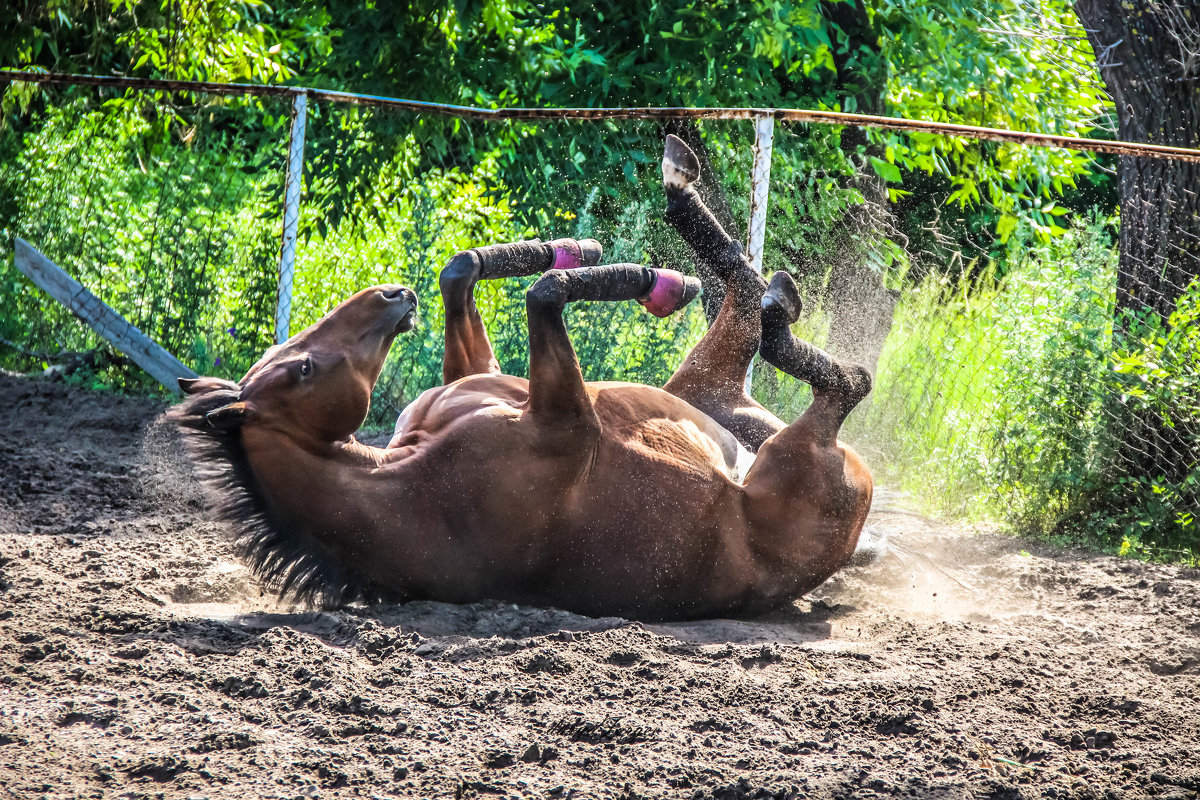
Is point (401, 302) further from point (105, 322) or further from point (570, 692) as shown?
point (105, 322)

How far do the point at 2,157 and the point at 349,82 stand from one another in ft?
8.41

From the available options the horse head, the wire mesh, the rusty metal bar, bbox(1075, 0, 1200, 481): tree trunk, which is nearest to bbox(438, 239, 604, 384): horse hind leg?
the horse head

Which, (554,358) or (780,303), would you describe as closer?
(554,358)

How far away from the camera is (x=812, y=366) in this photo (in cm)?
381

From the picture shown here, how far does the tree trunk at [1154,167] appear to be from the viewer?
498cm

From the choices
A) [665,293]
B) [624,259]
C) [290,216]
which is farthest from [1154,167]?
[290,216]

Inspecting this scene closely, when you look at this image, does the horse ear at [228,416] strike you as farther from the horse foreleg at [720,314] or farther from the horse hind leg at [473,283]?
the horse foreleg at [720,314]

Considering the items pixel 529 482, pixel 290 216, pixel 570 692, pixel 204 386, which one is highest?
pixel 290 216

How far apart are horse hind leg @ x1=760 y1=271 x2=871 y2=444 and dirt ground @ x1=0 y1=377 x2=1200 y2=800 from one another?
0.76m

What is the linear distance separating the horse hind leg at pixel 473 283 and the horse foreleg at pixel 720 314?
0.55 metres

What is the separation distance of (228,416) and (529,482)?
936 mm

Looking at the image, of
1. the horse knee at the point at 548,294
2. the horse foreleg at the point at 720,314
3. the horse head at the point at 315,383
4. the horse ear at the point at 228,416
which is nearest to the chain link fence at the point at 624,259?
the horse foreleg at the point at 720,314

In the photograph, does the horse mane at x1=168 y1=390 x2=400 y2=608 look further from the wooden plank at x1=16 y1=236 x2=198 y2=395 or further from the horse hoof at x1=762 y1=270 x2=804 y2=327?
the wooden plank at x1=16 y1=236 x2=198 y2=395

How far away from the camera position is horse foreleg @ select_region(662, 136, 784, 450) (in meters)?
4.30
